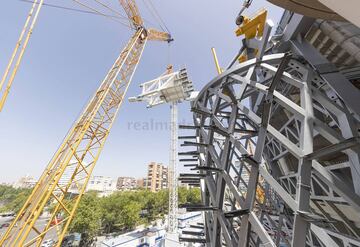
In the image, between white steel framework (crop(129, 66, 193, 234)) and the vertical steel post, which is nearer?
white steel framework (crop(129, 66, 193, 234))

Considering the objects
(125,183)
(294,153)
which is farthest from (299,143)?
(125,183)

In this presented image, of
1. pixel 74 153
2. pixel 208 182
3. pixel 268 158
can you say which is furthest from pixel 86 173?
pixel 268 158

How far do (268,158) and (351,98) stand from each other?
586cm

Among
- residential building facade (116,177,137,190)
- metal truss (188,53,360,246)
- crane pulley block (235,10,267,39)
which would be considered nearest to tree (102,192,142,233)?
metal truss (188,53,360,246)

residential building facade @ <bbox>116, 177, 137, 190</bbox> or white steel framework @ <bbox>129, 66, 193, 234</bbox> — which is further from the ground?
residential building facade @ <bbox>116, 177, 137, 190</bbox>

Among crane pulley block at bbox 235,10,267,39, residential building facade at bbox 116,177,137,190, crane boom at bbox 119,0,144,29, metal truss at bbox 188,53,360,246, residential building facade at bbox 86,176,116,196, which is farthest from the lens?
residential building facade at bbox 116,177,137,190

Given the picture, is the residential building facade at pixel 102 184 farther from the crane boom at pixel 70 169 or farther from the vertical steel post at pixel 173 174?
the crane boom at pixel 70 169

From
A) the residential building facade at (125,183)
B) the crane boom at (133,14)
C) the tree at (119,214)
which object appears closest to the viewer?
the crane boom at (133,14)

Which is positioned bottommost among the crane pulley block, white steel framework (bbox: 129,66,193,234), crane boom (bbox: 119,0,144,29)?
the crane pulley block

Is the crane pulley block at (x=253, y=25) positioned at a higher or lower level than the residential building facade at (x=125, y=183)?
lower

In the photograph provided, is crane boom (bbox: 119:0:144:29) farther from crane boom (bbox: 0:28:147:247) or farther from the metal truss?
the metal truss

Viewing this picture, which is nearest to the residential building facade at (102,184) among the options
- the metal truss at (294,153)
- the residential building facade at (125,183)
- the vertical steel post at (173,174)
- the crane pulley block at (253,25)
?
the residential building facade at (125,183)

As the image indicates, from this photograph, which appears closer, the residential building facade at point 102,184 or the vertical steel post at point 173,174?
the vertical steel post at point 173,174

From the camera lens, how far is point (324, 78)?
3.99 meters
